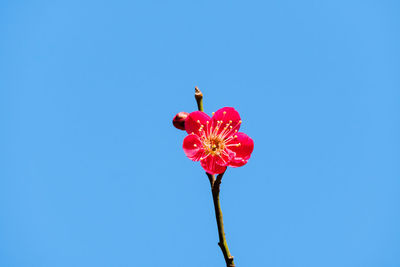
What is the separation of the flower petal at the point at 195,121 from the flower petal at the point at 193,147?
4 cm

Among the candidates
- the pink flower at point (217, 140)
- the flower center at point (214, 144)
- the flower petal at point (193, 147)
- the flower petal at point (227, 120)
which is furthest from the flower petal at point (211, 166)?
the flower petal at point (227, 120)

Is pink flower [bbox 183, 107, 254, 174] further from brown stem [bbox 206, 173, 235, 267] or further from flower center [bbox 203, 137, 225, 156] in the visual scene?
brown stem [bbox 206, 173, 235, 267]

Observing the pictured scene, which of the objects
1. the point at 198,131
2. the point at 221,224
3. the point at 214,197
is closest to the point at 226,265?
the point at 221,224

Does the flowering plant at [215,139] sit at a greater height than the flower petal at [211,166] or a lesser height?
greater

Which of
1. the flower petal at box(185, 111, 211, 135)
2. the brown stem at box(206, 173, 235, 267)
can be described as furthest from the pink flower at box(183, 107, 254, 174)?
the brown stem at box(206, 173, 235, 267)

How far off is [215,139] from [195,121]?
0.85 feet

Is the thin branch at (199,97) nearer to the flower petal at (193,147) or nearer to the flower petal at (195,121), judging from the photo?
the flower petal at (195,121)

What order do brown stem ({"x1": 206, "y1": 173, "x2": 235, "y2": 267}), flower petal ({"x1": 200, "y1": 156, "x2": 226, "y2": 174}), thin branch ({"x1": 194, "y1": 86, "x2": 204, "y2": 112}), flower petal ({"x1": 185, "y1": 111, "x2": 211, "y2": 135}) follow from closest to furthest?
brown stem ({"x1": 206, "y1": 173, "x2": 235, "y2": 267})
flower petal ({"x1": 200, "y1": 156, "x2": 226, "y2": 174})
thin branch ({"x1": 194, "y1": 86, "x2": 204, "y2": 112})
flower petal ({"x1": 185, "y1": 111, "x2": 211, "y2": 135})

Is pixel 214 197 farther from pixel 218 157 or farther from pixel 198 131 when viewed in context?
pixel 198 131

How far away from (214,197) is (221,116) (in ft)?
2.42

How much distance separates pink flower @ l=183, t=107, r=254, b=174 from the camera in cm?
196

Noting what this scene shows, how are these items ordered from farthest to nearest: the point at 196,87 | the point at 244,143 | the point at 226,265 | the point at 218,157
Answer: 1. the point at 244,143
2. the point at 218,157
3. the point at 196,87
4. the point at 226,265

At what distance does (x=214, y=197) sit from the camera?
1.52m

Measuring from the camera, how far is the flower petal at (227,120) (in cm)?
215
